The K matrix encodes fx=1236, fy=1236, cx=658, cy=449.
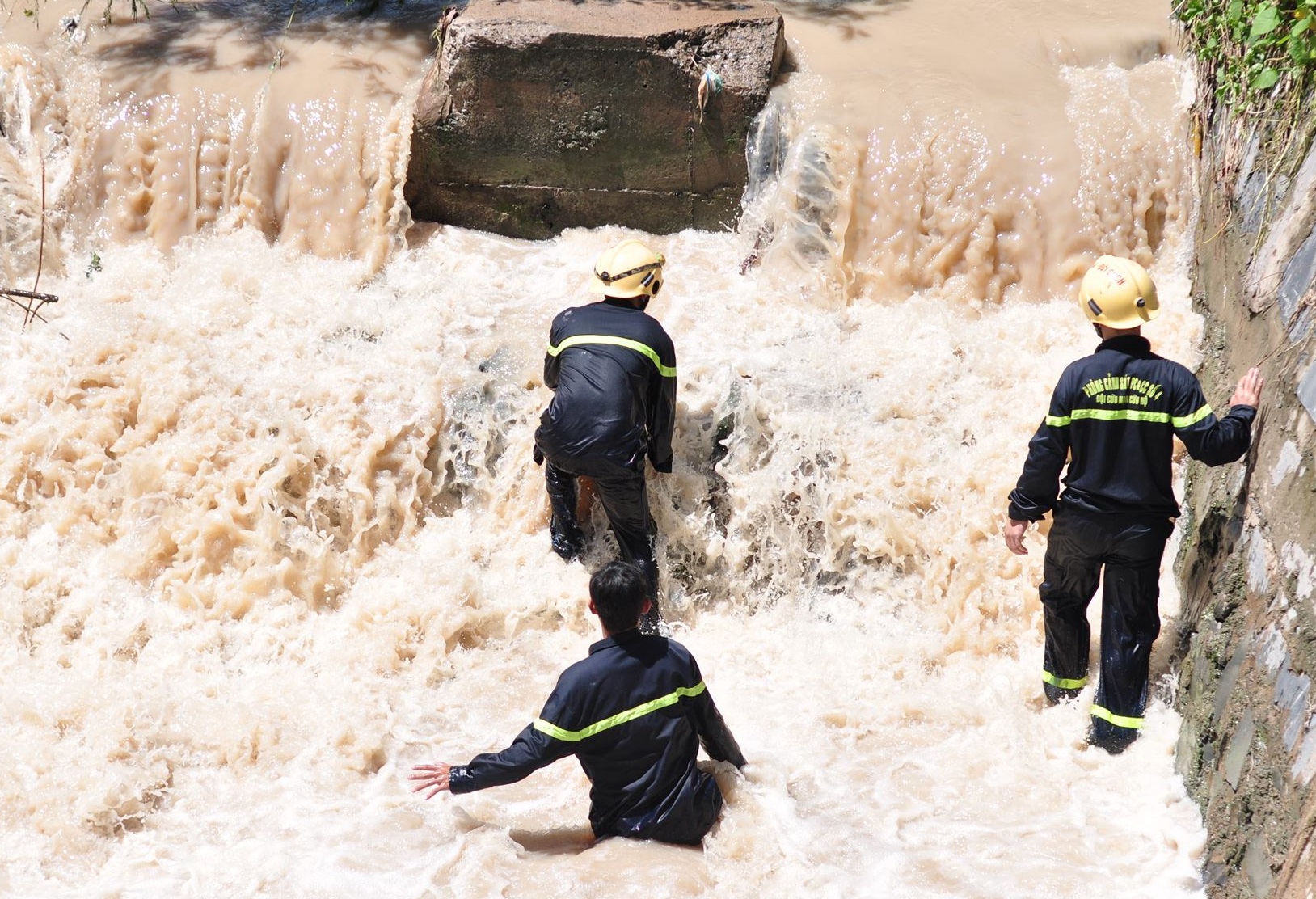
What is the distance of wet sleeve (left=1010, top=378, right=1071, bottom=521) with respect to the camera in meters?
4.15

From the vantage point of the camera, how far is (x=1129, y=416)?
403cm

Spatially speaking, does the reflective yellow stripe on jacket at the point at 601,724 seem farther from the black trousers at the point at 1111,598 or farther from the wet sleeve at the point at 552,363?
the wet sleeve at the point at 552,363

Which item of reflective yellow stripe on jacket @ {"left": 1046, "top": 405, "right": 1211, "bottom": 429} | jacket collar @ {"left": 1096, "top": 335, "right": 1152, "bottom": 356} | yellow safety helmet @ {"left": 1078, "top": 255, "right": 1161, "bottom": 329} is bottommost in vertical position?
reflective yellow stripe on jacket @ {"left": 1046, "top": 405, "right": 1211, "bottom": 429}

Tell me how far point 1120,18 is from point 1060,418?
446 cm

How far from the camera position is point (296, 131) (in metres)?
7.11

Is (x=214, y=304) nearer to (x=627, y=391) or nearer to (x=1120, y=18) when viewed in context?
(x=627, y=391)

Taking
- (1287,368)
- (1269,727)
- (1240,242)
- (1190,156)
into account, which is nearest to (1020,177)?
(1190,156)

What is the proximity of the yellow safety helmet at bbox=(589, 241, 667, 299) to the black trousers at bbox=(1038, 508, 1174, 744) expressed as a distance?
6.44ft

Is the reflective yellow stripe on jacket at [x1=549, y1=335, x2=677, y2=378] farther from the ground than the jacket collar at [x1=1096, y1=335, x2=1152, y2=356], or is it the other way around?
the jacket collar at [x1=1096, y1=335, x2=1152, y2=356]

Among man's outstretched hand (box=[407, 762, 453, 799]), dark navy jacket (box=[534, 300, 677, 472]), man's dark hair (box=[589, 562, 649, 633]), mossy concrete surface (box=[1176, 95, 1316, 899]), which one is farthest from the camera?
dark navy jacket (box=[534, 300, 677, 472])

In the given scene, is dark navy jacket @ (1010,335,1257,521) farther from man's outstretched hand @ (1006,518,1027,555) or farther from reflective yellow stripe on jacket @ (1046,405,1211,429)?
man's outstretched hand @ (1006,518,1027,555)

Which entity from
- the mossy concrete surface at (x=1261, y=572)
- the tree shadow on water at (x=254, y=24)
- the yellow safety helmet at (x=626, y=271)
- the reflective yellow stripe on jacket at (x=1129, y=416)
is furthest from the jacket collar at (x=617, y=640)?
the tree shadow on water at (x=254, y=24)

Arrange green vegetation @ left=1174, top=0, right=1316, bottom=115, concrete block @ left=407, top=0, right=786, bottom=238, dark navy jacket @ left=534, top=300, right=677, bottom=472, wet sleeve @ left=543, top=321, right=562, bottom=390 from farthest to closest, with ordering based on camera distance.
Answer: concrete block @ left=407, top=0, right=786, bottom=238
wet sleeve @ left=543, top=321, right=562, bottom=390
dark navy jacket @ left=534, top=300, right=677, bottom=472
green vegetation @ left=1174, top=0, right=1316, bottom=115

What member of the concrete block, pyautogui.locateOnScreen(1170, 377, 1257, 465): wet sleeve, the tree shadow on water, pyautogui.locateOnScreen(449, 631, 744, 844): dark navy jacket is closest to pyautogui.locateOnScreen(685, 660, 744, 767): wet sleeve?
pyautogui.locateOnScreen(449, 631, 744, 844): dark navy jacket
